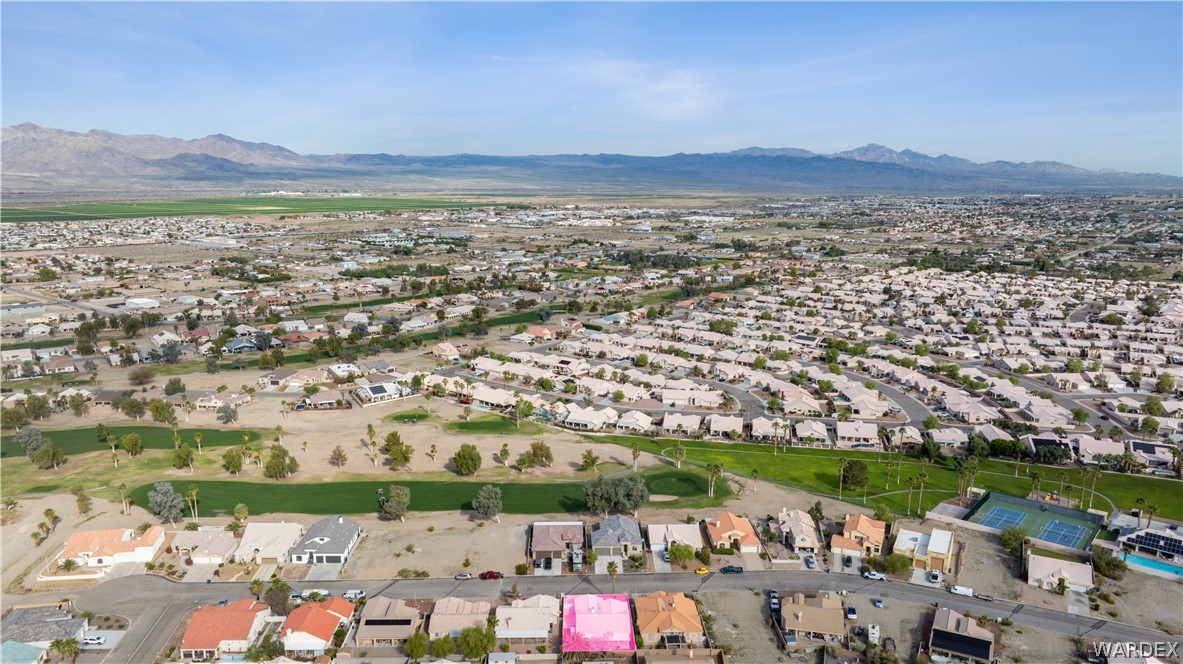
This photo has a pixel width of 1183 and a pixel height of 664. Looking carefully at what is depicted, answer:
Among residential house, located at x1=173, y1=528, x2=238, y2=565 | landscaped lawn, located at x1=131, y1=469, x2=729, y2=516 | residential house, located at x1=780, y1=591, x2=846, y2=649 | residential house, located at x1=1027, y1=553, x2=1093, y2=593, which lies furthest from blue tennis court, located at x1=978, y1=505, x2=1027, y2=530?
residential house, located at x1=173, y1=528, x2=238, y2=565

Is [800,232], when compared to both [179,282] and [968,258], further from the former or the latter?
[179,282]

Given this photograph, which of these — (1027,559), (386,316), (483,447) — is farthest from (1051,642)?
(386,316)

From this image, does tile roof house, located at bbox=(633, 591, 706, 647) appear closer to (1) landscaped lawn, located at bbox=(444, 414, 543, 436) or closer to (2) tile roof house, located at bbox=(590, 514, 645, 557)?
(2) tile roof house, located at bbox=(590, 514, 645, 557)

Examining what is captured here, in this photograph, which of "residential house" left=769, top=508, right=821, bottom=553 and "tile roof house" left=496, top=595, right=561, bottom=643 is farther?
"residential house" left=769, top=508, right=821, bottom=553

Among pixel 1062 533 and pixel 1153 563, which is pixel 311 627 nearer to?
pixel 1062 533

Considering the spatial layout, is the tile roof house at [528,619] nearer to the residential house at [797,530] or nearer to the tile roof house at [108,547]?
the residential house at [797,530]

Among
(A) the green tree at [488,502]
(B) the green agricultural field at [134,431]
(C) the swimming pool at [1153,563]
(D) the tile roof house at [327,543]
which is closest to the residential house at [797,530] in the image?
(C) the swimming pool at [1153,563]

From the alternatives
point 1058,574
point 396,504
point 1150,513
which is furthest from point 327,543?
point 1150,513

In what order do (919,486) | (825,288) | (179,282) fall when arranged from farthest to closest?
1. (179,282)
2. (825,288)
3. (919,486)
